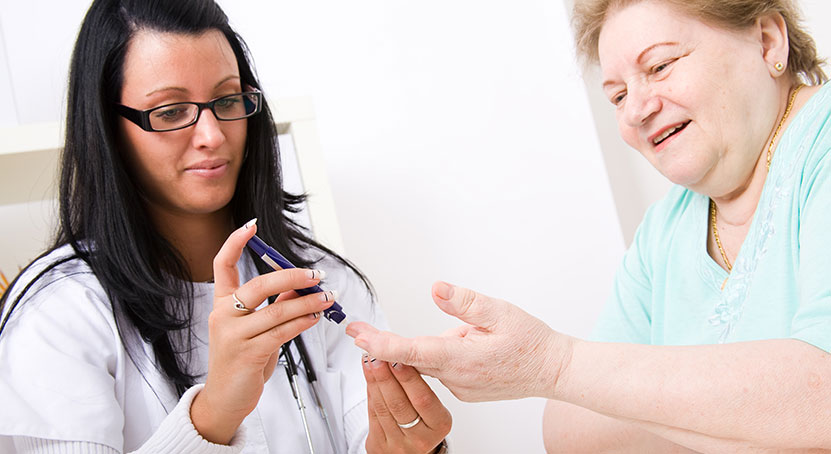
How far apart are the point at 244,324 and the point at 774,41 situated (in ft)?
3.54

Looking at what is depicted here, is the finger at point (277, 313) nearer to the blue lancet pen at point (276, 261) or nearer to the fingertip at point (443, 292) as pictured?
the blue lancet pen at point (276, 261)

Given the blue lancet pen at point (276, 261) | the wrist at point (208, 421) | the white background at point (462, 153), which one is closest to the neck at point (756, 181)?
the blue lancet pen at point (276, 261)

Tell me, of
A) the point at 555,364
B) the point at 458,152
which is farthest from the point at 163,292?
the point at 458,152

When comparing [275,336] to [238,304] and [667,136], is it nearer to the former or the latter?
[238,304]

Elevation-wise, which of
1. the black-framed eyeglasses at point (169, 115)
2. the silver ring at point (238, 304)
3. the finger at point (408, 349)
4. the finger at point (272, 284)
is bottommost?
the finger at point (408, 349)

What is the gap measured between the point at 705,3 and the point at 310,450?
1138 millimetres

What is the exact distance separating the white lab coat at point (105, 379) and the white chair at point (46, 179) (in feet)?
0.90

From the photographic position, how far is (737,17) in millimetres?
1285

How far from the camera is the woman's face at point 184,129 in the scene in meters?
1.33

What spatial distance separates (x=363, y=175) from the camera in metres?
2.36

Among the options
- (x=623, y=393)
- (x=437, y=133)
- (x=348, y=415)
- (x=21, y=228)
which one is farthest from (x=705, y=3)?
(x=21, y=228)

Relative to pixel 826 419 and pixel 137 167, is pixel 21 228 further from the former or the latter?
pixel 826 419

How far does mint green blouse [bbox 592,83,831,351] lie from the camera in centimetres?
101

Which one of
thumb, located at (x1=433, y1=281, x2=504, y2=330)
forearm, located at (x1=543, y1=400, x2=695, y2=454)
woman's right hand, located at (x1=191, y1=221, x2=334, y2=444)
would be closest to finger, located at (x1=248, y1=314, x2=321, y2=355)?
woman's right hand, located at (x1=191, y1=221, x2=334, y2=444)
